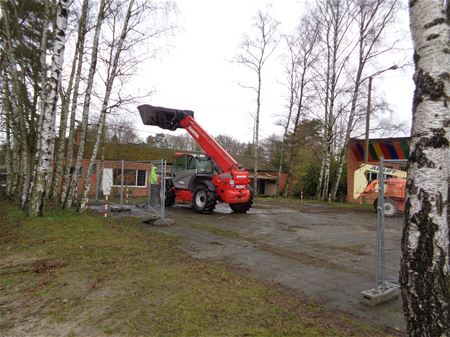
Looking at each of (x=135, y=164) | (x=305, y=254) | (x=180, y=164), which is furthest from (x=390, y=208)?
(x=135, y=164)

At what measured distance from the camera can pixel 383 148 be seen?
21.8m

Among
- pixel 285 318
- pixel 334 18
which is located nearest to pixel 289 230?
pixel 285 318

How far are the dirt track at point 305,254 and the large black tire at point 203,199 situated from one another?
2.35ft

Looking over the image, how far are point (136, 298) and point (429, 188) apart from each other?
3.50 meters

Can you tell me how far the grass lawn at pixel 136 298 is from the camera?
336 centimetres

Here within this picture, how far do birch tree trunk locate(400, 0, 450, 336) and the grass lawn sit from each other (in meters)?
1.26

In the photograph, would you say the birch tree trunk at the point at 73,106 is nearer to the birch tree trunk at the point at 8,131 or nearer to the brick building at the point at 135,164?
the birch tree trunk at the point at 8,131

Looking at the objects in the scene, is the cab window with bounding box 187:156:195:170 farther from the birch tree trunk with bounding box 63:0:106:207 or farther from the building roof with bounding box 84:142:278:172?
the building roof with bounding box 84:142:278:172

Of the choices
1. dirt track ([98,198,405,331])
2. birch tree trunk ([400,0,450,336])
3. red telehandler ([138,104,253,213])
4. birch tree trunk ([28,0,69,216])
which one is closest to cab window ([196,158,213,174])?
red telehandler ([138,104,253,213])

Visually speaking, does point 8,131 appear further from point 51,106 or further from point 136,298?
Answer: point 136,298

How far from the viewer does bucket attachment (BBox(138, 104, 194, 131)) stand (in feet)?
39.2

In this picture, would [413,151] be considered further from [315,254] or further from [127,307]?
[315,254]

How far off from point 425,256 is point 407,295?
332 mm

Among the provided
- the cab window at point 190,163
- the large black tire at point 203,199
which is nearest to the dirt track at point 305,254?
the large black tire at point 203,199
